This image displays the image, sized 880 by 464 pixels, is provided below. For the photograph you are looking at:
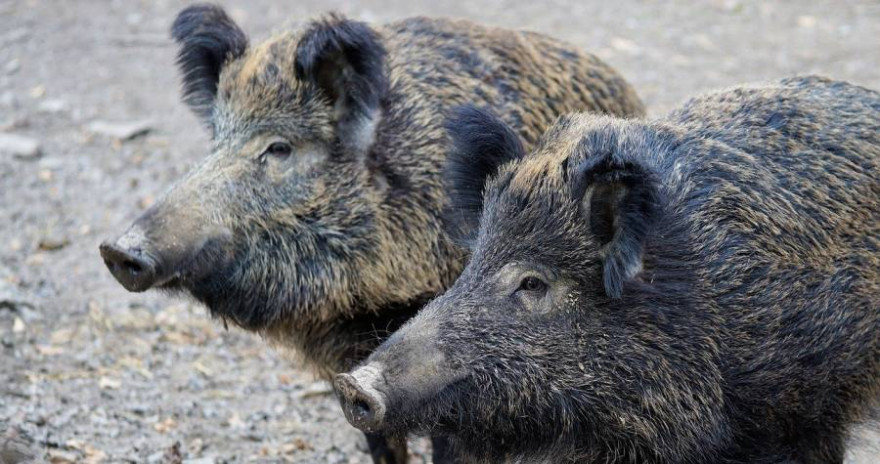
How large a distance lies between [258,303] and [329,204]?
1.95ft

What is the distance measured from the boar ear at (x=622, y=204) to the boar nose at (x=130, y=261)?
195 centimetres

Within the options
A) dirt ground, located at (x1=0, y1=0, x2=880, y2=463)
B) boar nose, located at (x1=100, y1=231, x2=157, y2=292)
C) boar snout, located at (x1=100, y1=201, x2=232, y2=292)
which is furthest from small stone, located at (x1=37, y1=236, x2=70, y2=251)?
boar nose, located at (x1=100, y1=231, x2=157, y2=292)

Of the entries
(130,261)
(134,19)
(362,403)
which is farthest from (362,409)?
(134,19)

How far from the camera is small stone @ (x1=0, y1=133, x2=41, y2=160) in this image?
9734mm

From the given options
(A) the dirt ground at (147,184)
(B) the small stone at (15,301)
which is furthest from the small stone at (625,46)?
(B) the small stone at (15,301)

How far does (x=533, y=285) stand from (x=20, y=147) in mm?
6907

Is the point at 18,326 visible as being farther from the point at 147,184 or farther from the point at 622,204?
the point at 622,204

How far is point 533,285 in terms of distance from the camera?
423 centimetres

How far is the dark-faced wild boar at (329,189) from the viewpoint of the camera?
5484 millimetres

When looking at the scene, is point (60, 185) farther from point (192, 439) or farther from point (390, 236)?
point (390, 236)

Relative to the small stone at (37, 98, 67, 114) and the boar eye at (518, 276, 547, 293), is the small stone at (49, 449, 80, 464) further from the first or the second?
the small stone at (37, 98, 67, 114)

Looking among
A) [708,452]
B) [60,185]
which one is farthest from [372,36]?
[60,185]

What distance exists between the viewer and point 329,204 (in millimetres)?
5582

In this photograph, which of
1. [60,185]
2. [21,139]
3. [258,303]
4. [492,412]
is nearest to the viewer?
[492,412]
